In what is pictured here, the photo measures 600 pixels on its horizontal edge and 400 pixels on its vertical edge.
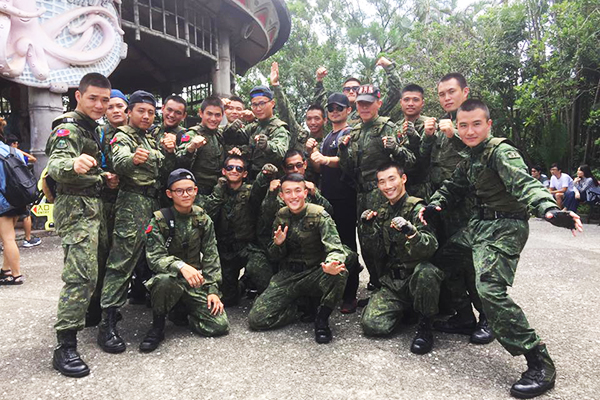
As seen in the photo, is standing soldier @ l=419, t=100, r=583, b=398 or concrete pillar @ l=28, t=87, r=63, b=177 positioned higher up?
concrete pillar @ l=28, t=87, r=63, b=177

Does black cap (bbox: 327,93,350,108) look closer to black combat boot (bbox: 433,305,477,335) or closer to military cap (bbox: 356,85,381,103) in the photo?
military cap (bbox: 356,85,381,103)

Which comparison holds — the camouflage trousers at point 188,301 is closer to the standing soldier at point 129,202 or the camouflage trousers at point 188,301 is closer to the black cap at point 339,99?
the standing soldier at point 129,202

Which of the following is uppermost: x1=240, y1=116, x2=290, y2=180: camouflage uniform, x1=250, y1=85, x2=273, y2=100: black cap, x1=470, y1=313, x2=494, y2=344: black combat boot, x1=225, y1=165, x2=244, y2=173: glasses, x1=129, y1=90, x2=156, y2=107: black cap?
x1=250, y1=85, x2=273, y2=100: black cap

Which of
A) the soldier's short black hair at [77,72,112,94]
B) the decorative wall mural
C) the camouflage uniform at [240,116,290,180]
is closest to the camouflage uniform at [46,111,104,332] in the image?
the soldier's short black hair at [77,72,112,94]

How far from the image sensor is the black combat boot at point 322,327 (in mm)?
3586

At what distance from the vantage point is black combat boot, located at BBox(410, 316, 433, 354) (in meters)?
3.38

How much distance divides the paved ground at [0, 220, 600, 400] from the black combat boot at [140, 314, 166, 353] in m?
0.07

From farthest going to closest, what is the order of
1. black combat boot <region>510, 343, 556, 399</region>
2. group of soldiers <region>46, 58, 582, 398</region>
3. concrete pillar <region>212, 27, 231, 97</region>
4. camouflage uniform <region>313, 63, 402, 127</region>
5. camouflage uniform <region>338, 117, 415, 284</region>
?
concrete pillar <region>212, 27, 231, 97</region>
camouflage uniform <region>313, 63, 402, 127</region>
camouflage uniform <region>338, 117, 415, 284</region>
group of soldiers <region>46, 58, 582, 398</region>
black combat boot <region>510, 343, 556, 399</region>

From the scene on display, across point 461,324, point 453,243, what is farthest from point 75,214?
point 461,324

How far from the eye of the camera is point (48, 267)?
6324 mm

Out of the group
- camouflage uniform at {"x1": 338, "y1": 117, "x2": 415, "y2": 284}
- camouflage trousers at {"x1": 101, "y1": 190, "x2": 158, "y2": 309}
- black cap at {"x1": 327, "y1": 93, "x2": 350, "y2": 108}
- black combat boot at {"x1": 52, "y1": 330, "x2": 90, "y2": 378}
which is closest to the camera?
black combat boot at {"x1": 52, "y1": 330, "x2": 90, "y2": 378}

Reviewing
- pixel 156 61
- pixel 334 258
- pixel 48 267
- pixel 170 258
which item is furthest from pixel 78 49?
Answer: pixel 334 258

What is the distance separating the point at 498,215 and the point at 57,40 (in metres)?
9.00

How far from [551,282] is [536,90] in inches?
384
